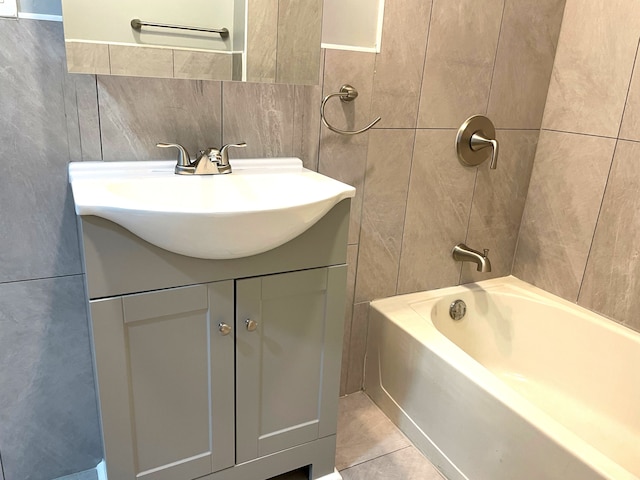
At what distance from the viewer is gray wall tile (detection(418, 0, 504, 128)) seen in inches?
66.1

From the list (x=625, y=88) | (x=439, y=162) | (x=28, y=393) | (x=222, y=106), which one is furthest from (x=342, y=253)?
(x=625, y=88)

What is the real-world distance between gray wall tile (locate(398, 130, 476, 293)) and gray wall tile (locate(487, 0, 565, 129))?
24 centimetres

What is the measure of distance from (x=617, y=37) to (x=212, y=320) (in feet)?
5.25

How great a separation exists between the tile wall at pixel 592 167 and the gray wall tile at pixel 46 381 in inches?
66.7

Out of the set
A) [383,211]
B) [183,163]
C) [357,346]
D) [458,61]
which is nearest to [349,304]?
[357,346]

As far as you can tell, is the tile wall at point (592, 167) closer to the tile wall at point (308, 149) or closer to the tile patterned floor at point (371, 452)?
the tile wall at point (308, 149)

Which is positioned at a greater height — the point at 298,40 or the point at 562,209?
the point at 298,40

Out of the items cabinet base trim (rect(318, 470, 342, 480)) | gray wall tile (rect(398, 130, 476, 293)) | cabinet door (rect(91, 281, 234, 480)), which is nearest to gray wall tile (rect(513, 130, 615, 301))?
gray wall tile (rect(398, 130, 476, 293))

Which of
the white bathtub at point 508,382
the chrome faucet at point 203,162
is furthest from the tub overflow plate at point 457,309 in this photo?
the chrome faucet at point 203,162

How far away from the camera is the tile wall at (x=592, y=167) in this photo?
1.69 metres

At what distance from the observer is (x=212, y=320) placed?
3.99ft

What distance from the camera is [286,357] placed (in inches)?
53.2

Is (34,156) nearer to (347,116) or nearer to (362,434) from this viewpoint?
(347,116)

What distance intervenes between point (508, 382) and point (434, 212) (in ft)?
2.40
